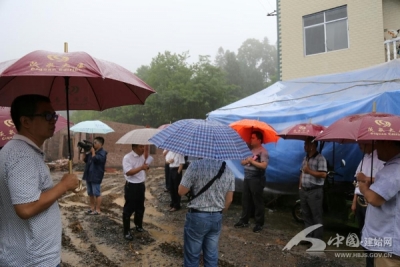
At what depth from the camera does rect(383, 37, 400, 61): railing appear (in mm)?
8445

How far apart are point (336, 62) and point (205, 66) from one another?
17.1 meters

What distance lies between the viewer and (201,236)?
2854 mm

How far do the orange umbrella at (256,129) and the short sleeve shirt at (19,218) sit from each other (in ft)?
13.9

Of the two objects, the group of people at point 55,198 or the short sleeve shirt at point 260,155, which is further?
the short sleeve shirt at point 260,155

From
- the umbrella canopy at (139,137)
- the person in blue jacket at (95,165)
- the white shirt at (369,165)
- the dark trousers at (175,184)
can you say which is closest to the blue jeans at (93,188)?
the person in blue jacket at (95,165)

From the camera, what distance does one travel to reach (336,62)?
34.2ft

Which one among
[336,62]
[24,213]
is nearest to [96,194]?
[24,213]

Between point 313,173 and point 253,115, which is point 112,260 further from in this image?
point 253,115

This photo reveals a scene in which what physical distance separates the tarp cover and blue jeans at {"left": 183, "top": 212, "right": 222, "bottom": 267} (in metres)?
3.67

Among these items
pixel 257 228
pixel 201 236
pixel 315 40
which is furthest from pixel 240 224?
pixel 315 40

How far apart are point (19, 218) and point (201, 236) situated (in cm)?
171

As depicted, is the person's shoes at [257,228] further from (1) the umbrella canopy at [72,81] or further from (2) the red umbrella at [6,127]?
(2) the red umbrella at [6,127]

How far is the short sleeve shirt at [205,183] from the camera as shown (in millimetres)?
2844

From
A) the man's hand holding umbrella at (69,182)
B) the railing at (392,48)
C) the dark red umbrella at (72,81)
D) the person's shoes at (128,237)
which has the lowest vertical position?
the person's shoes at (128,237)
